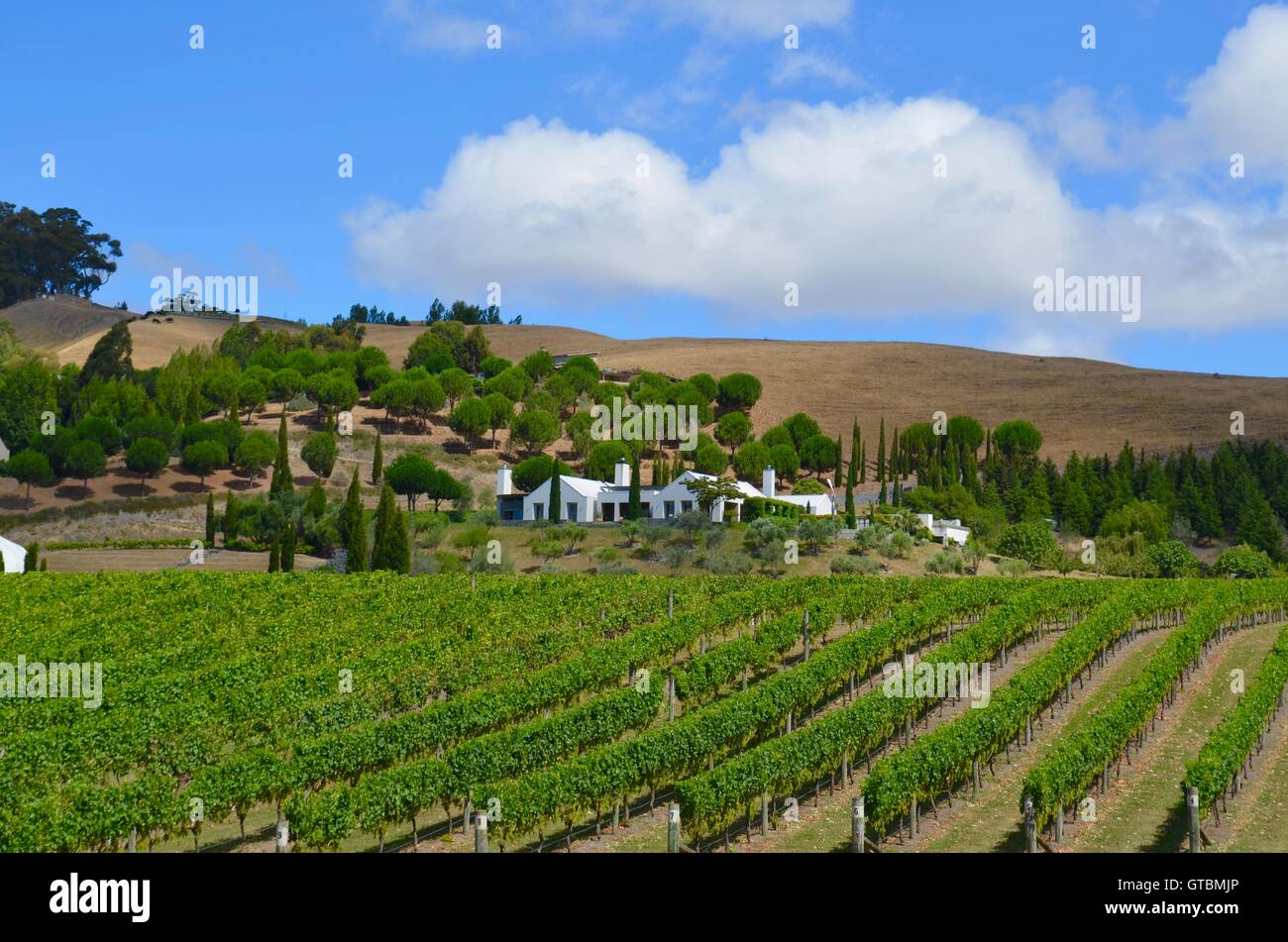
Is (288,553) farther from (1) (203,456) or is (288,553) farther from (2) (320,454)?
(2) (320,454)

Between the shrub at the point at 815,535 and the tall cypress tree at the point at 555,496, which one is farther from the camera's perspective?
the tall cypress tree at the point at 555,496

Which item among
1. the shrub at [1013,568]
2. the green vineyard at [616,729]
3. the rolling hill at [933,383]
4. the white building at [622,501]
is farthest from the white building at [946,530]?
the rolling hill at [933,383]

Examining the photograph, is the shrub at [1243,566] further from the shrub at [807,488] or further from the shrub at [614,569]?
the shrub at [614,569]

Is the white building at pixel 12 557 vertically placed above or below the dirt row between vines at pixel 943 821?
above

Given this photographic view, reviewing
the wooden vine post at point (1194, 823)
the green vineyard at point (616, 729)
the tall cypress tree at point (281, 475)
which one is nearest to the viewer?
the wooden vine post at point (1194, 823)

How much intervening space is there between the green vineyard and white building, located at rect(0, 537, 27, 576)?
1721 cm

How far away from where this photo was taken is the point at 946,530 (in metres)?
80.6

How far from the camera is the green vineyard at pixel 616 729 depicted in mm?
23141

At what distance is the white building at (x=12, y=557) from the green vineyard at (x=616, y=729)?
17213mm

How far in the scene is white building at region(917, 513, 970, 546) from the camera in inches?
3098

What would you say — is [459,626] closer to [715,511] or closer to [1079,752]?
[1079,752]

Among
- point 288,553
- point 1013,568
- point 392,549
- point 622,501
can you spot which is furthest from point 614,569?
point 1013,568

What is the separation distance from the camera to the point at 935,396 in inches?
6334
